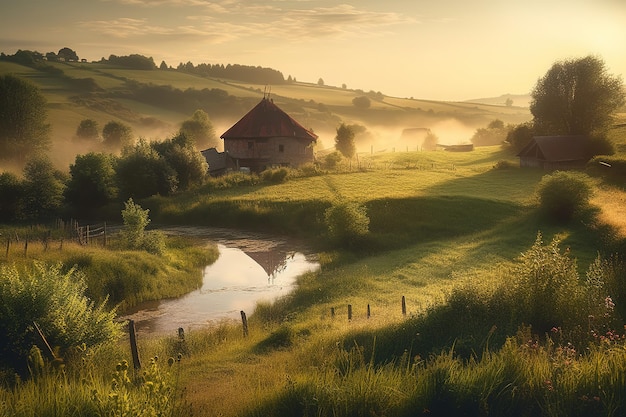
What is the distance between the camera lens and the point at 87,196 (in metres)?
52.7

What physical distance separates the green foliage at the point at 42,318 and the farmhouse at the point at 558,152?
198 ft

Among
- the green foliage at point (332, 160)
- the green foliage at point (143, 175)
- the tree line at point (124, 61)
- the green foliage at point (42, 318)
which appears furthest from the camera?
the tree line at point (124, 61)

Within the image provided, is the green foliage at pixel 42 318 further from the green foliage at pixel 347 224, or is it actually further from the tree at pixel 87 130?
the tree at pixel 87 130

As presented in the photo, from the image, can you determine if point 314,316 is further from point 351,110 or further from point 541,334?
point 351,110

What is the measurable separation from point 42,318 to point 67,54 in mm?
173757

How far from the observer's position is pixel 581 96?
228 ft

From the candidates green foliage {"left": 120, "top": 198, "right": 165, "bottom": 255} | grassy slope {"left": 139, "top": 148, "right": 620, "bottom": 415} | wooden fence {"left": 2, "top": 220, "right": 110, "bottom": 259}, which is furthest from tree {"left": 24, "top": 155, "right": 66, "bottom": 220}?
green foliage {"left": 120, "top": 198, "right": 165, "bottom": 255}

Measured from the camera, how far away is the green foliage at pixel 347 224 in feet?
121

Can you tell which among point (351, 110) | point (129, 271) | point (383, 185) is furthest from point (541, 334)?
point (351, 110)

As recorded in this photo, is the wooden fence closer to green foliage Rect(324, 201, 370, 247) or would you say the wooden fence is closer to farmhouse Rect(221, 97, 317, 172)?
green foliage Rect(324, 201, 370, 247)

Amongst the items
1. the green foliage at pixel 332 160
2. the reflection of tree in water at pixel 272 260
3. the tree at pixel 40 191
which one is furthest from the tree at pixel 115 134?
the reflection of tree in water at pixel 272 260

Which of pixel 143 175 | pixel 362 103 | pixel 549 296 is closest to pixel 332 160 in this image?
pixel 143 175

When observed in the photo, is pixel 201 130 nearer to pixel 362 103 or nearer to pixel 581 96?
pixel 581 96

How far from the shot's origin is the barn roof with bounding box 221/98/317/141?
6928 cm
